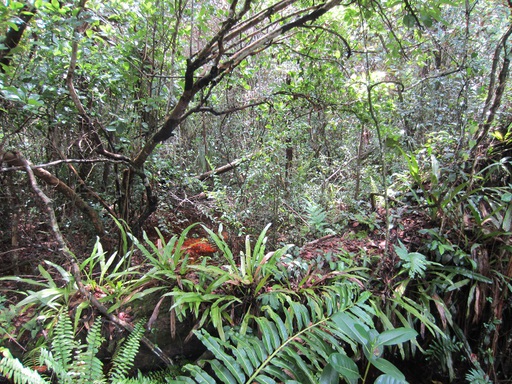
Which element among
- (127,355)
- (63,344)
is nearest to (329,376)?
(127,355)

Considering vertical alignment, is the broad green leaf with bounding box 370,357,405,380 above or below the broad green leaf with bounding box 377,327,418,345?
below

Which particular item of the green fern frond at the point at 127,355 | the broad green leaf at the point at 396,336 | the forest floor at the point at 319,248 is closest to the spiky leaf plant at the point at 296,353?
the broad green leaf at the point at 396,336

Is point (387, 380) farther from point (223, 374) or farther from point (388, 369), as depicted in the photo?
point (223, 374)

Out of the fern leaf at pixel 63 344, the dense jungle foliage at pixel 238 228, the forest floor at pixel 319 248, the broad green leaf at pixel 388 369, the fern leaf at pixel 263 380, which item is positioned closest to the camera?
the broad green leaf at pixel 388 369

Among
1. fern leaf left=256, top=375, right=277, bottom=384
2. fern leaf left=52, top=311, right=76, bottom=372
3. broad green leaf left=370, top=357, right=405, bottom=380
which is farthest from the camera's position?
fern leaf left=52, top=311, right=76, bottom=372

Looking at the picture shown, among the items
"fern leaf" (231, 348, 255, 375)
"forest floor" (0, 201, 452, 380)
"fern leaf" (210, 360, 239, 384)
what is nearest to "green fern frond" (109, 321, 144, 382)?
"fern leaf" (210, 360, 239, 384)

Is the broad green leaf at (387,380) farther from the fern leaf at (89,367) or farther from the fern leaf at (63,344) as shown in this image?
the fern leaf at (63,344)

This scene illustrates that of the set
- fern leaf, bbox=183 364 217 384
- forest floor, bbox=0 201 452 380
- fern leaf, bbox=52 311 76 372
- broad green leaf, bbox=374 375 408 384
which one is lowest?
broad green leaf, bbox=374 375 408 384

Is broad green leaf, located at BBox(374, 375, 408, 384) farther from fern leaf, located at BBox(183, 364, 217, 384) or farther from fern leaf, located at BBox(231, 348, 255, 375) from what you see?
fern leaf, located at BBox(183, 364, 217, 384)

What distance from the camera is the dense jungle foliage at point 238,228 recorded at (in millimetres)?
1578

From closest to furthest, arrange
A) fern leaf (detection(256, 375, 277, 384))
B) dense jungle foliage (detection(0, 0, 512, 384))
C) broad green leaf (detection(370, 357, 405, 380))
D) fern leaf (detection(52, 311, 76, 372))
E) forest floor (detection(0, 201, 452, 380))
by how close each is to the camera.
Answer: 1. broad green leaf (detection(370, 357, 405, 380))
2. fern leaf (detection(256, 375, 277, 384))
3. fern leaf (detection(52, 311, 76, 372))
4. dense jungle foliage (detection(0, 0, 512, 384))
5. forest floor (detection(0, 201, 452, 380))

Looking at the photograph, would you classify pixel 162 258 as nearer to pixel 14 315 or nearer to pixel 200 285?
pixel 200 285

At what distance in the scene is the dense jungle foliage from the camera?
1.58m

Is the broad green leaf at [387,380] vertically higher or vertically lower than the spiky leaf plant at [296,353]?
lower
